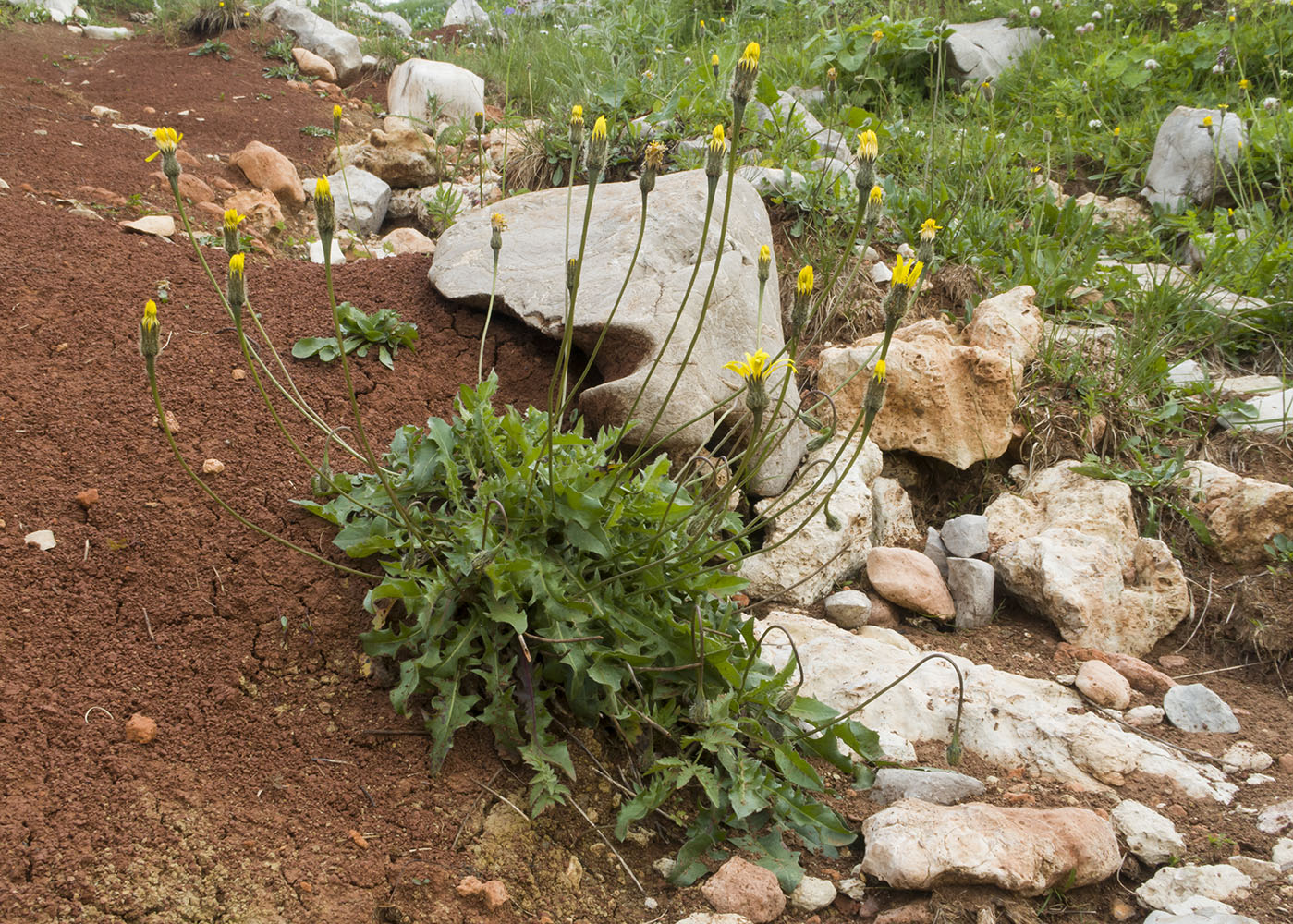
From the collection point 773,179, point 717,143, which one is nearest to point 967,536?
point 717,143

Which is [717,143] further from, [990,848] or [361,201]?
[361,201]

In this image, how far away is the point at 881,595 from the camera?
3164mm

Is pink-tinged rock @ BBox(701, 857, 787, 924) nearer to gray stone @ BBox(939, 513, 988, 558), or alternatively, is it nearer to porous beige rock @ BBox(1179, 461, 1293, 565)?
gray stone @ BBox(939, 513, 988, 558)

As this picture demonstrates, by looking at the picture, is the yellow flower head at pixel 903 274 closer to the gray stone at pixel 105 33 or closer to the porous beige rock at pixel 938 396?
the porous beige rock at pixel 938 396

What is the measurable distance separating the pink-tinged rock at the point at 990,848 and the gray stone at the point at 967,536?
1.36 m

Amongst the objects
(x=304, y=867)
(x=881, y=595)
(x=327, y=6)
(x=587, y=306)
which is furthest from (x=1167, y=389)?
(x=327, y=6)

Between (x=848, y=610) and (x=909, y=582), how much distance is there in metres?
0.27

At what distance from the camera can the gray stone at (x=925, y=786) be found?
2.22m

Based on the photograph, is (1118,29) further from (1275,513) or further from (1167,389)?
(1275,513)

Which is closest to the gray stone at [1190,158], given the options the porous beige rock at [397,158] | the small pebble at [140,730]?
the porous beige rock at [397,158]

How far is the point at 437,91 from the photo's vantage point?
693cm

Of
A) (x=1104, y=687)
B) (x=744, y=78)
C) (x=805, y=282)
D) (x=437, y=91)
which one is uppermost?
(x=744, y=78)

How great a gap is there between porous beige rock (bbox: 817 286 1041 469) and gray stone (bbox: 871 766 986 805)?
5.19 feet

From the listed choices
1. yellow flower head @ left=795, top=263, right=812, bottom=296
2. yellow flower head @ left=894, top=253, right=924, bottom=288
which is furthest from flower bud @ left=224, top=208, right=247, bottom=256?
yellow flower head @ left=894, top=253, right=924, bottom=288
